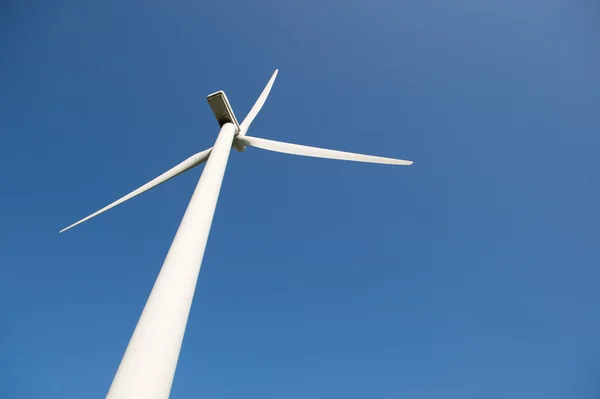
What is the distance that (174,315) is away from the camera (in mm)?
4852

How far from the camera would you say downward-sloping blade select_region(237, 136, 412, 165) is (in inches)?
476

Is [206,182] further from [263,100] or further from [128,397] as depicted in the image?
[263,100]

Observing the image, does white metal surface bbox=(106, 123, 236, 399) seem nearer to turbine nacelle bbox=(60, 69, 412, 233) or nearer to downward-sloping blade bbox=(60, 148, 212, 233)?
downward-sloping blade bbox=(60, 148, 212, 233)

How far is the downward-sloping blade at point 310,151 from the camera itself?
1210 centimetres

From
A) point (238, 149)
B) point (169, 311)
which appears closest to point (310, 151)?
point (238, 149)

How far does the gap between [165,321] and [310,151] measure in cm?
930

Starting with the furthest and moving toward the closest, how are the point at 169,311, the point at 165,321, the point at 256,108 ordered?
1. the point at 256,108
2. the point at 169,311
3. the point at 165,321

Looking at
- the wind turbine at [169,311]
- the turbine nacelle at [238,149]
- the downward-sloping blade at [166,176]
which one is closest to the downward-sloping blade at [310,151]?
the turbine nacelle at [238,149]

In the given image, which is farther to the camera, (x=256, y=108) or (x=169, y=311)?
(x=256, y=108)

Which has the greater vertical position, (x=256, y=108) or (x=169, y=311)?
(x=256, y=108)

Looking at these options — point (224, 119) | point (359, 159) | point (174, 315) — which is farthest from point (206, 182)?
point (359, 159)

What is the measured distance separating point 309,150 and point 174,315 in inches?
362

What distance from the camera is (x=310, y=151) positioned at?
42.2ft

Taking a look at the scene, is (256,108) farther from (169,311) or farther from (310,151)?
(169,311)
